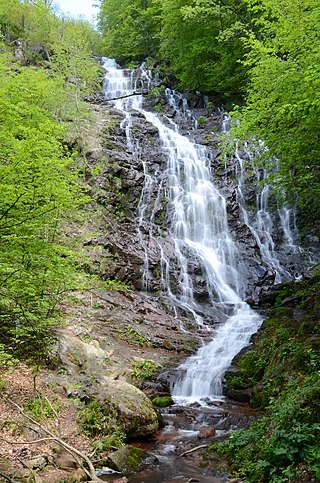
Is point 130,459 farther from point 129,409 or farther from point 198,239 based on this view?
point 198,239

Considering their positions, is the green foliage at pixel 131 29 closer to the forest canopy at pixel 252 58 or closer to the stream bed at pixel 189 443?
the forest canopy at pixel 252 58

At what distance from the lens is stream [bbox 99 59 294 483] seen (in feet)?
24.1

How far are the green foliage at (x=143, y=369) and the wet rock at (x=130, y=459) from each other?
3489mm

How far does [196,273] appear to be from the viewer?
16.5 metres

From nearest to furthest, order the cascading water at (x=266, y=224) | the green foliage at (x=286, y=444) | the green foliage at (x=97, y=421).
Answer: the green foliage at (x=286, y=444)
the green foliage at (x=97, y=421)
the cascading water at (x=266, y=224)

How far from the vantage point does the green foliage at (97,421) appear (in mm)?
6805

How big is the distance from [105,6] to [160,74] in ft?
37.7

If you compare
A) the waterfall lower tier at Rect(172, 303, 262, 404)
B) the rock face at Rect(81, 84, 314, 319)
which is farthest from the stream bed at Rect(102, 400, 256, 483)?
the rock face at Rect(81, 84, 314, 319)

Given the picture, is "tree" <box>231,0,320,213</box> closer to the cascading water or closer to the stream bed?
the stream bed

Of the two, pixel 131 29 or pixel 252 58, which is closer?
pixel 252 58

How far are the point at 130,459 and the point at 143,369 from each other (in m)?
4.31

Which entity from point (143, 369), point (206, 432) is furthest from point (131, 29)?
point (206, 432)

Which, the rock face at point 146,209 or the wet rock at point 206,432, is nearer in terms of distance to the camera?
the wet rock at point 206,432

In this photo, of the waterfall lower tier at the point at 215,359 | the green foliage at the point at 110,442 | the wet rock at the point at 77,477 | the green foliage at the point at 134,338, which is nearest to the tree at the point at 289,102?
the waterfall lower tier at the point at 215,359
